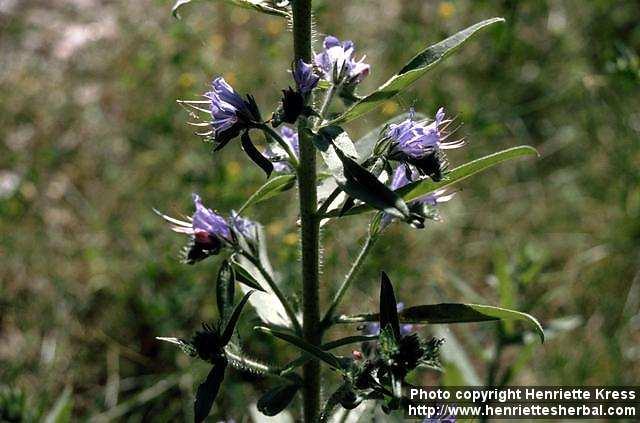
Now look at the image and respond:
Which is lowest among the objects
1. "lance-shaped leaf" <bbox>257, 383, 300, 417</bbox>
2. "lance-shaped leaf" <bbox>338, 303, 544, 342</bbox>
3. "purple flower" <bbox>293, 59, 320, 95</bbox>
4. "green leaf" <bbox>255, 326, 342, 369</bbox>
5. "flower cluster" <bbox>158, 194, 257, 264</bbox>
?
"lance-shaped leaf" <bbox>257, 383, 300, 417</bbox>

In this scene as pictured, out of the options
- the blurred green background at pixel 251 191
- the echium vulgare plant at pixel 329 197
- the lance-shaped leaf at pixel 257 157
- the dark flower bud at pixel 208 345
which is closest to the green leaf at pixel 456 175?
the echium vulgare plant at pixel 329 197

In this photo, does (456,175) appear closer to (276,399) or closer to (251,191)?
(276,399)

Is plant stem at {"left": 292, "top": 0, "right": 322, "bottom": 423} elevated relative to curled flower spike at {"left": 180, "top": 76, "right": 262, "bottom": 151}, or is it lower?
lower

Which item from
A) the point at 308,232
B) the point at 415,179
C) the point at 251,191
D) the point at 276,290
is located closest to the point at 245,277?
the point at 276,290

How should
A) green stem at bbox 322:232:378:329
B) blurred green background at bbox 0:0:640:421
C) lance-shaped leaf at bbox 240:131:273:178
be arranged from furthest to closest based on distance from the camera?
blurred green background at bbox 0:0:640:421, green stem at bbox 322:232:378:329, lance-shaped leaf at bbox 240:131:273:178

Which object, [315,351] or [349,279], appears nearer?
[315,351]

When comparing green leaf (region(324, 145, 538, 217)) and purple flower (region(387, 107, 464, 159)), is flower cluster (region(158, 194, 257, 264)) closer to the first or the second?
green leaf (region(324, 145, 538, 217))

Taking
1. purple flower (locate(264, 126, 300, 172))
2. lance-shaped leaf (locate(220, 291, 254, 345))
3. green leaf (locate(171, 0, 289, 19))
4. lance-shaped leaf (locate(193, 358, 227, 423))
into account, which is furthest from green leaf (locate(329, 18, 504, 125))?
lance-shaped leaf (locate(193, 358, 227, 423))
